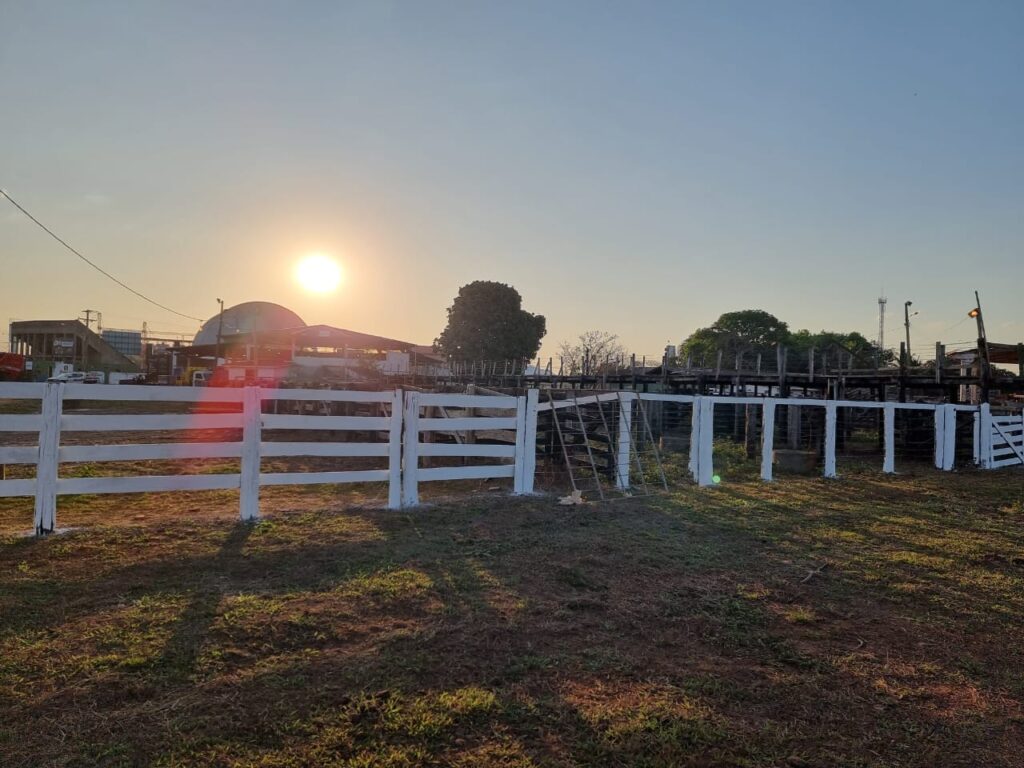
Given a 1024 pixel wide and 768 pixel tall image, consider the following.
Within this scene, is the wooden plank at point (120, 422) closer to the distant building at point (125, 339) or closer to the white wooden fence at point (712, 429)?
the white wooden fence at point (712, 429)

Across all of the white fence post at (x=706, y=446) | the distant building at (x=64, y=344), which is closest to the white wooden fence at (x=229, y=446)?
the white fence post at (x=706, y=446)

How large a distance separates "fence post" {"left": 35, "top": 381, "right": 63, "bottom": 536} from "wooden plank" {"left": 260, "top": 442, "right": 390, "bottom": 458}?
1865 mm

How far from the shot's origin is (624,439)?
34.9 ft

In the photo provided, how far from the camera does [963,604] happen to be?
489 cm

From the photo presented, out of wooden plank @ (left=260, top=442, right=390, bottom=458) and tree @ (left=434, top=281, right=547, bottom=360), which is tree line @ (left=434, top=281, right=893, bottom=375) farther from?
wooden plank @ (left=260, top=442, right=390, bottom=458)

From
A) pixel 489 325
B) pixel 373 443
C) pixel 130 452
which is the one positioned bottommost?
pixel 373 443

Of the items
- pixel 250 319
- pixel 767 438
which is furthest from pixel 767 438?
pixel 250 319

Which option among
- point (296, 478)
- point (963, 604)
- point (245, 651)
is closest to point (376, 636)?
point (245, 651)

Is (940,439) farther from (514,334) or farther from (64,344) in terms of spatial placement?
(64,344)

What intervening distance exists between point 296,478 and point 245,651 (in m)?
3.83

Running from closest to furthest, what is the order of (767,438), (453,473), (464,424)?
(453,473) < (464,424) < (767,438)

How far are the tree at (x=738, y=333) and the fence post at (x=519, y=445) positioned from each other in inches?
1529

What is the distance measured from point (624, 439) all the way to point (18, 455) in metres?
8.07

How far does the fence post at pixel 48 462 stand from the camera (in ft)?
19.3
